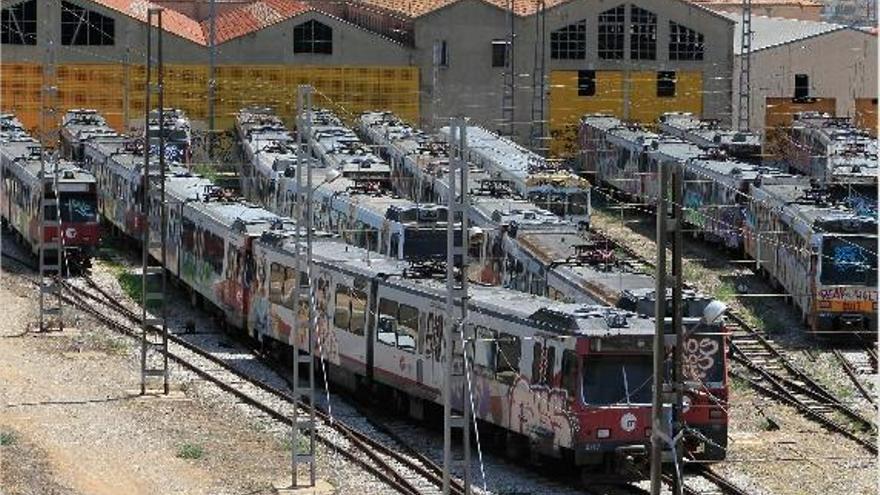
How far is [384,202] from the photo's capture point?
1987 inches

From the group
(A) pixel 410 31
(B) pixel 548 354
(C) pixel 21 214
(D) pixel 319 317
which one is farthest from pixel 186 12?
(B) pixel 548 354

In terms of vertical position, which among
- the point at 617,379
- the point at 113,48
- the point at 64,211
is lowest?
the point at 617,379

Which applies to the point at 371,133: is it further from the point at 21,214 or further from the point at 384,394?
the point at 384,394

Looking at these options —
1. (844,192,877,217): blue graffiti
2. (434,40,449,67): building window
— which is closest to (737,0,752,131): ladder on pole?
(434,40,449,67): building window

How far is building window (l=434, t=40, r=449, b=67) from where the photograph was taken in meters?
82.5

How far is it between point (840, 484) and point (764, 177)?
2418cm

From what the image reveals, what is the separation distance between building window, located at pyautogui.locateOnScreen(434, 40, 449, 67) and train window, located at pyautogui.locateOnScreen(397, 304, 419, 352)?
44.9 m

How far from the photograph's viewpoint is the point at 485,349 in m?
35.2

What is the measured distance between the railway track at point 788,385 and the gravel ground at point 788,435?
0.20 metres

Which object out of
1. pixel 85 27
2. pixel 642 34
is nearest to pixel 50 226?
pixel 85 27

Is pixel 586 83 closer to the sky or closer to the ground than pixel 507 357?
closer to the sky

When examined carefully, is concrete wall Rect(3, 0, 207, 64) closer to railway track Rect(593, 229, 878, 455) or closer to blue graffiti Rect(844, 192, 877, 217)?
blue graffiti Rect(844, 192, 877, 217)

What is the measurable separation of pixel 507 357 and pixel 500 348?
22 cm

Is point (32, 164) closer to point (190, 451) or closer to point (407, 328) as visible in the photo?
point (407, 328)
